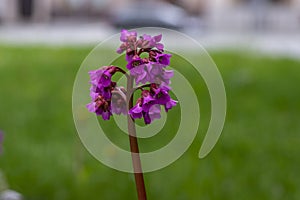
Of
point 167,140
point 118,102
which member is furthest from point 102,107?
point 167,140

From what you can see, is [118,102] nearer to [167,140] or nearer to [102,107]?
[102,107]

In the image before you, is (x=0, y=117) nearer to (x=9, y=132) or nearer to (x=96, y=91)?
(x=9, y=132)

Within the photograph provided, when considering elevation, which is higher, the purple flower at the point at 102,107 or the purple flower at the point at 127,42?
the purple flower at the point at 127,42

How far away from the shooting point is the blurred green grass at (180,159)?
7.24ft

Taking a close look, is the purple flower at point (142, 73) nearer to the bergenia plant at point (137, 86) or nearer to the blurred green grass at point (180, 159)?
the bergenia plant at point (137, 86)

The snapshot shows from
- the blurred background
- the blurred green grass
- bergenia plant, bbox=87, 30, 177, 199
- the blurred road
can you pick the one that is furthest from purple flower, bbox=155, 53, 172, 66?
the blurred road

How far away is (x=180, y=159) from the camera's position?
2.62m

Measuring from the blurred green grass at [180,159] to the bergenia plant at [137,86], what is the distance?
1618 mm

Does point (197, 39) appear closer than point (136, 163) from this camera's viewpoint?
No

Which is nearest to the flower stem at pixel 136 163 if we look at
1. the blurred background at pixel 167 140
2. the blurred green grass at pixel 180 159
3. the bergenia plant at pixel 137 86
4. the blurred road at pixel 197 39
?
the bergenia plant at pixel 137 86

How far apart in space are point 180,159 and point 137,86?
6.95 ft

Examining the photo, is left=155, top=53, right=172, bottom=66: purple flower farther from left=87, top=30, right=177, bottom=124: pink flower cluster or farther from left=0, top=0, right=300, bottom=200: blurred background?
left=0, top=0, right=300, bottom=200: blurred background

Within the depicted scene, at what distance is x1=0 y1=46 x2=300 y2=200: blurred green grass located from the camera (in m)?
2.21

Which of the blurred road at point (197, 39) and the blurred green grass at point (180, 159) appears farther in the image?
the blurred road at point (197, 39)
